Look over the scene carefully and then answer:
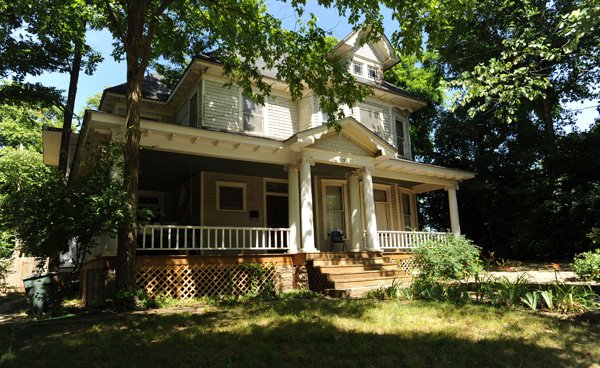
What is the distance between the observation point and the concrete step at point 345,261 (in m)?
10.8

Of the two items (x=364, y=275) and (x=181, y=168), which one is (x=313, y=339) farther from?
(x=181, y=168)

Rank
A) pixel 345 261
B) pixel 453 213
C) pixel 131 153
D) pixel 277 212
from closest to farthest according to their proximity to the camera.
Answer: pixel 131 153
pixel 345 261
pixel 277 212
pixel 453 213

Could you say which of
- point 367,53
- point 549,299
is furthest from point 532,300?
point 367,53

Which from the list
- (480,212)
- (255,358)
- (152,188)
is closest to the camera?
(255,358)

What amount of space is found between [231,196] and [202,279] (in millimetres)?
4305

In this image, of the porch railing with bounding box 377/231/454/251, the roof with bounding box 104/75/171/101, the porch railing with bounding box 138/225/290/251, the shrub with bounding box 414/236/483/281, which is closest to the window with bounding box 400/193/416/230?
the porch railing with bounding box 377/231/454/251

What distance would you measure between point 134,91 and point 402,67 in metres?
20.9

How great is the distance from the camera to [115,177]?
28.6ft

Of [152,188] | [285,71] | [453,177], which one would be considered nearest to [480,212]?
[453,177]

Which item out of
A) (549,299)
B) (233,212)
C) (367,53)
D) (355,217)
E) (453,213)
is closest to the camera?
(549,299)

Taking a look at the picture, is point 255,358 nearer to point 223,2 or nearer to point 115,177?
point 115,177

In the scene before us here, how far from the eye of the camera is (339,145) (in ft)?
40.1

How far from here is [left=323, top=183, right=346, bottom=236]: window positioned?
15.2 metres

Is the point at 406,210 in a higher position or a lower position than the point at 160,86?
lower
